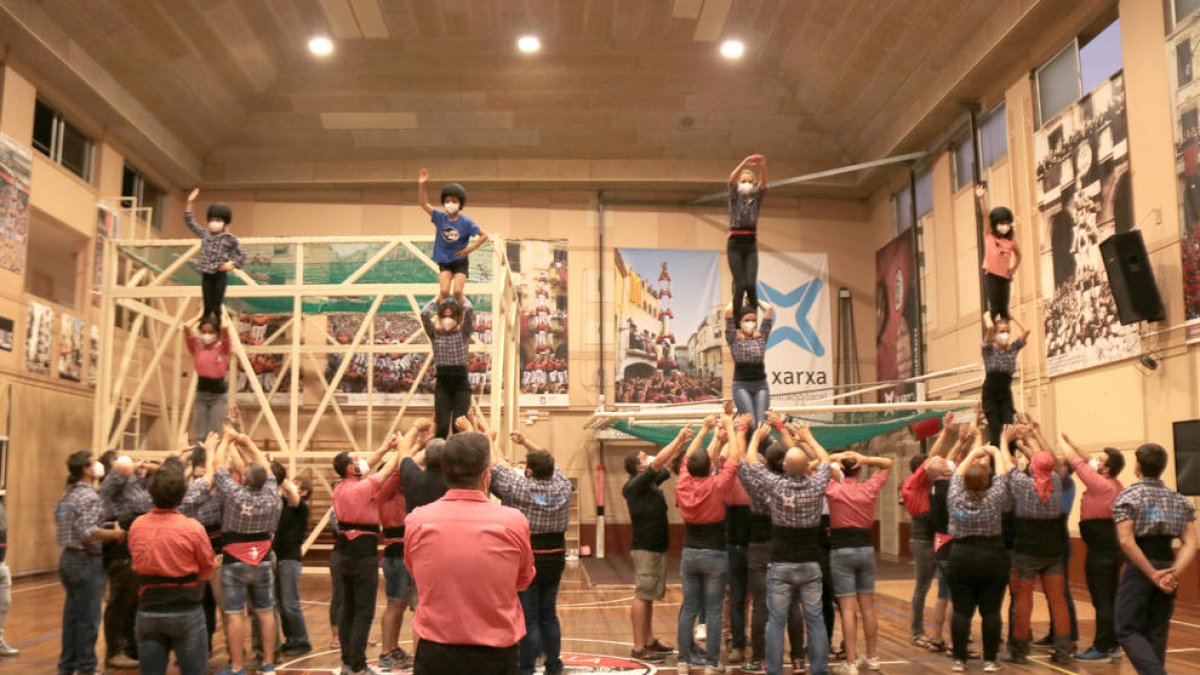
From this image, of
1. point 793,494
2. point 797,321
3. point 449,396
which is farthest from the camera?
point 797,321

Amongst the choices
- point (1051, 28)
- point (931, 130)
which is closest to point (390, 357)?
point (931, 130)

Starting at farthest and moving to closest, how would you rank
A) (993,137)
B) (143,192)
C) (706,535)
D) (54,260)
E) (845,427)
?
(143,192), (54,260), (993,137), (845,427), (706,535)

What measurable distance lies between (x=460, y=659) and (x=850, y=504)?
5053 millimetres

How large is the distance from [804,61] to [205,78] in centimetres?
1088

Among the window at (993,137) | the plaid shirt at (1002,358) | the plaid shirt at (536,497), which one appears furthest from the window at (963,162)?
the plaid shirt at (536,497)

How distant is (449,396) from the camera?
8.38 m

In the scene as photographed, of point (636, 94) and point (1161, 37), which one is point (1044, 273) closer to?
point (1161, 37)

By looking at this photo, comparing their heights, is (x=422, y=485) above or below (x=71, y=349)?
below

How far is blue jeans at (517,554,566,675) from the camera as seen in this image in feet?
23.9

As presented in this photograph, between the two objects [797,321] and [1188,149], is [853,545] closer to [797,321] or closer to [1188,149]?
[1188,149]

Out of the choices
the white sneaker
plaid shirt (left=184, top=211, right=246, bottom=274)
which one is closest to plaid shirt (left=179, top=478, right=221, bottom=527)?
plaid shirt (left=184, top=211, right=246, bottom=274)

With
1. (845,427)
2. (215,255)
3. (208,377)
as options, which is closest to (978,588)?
(208,377)

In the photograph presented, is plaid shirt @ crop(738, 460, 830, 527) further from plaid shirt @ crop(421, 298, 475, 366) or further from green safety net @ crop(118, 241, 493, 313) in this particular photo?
green safety net @ crop(118, 241, 493, 313)

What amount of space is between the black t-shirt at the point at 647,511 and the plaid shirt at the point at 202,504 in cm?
339
